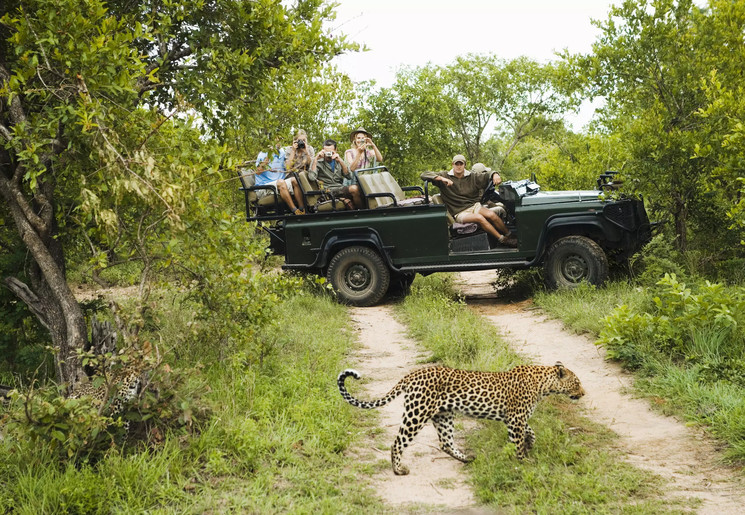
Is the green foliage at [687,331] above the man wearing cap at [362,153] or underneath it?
underneath

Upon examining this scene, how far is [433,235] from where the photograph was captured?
11.9 meters

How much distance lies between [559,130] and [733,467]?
37.2 meters

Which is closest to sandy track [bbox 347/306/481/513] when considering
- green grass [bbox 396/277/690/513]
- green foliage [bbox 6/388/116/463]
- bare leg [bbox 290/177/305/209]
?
green grass [bbox 396/277/690/513]

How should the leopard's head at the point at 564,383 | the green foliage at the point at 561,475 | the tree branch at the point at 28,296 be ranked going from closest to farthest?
the green foliage at the point at 561,475, the leopard's head at the point at 564,383, the tree branch at the point at 28,296

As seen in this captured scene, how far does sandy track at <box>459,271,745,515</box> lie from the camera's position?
508cm

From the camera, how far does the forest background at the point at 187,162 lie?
19.5 feet

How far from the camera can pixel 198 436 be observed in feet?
18.8

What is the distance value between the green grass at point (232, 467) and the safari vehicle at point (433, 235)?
Answer: 5.19 m

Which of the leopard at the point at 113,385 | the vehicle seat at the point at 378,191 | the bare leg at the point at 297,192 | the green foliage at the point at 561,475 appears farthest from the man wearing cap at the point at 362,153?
the green foliage at the point at 561,475

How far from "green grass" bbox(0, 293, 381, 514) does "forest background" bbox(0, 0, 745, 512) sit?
0.80ft

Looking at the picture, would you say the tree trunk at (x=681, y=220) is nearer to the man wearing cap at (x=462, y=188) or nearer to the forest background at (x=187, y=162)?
the forest background at (x=187, y=162)

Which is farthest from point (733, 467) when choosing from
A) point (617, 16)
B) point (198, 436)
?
point (617, 16)

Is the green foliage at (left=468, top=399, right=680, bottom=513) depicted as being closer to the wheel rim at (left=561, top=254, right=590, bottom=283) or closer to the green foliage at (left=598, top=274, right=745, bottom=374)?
the green foliage at (left=598, top=274, right=745, bottom=374)

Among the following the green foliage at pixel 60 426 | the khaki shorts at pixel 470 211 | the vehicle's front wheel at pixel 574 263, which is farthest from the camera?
the khaki shorts at pixel 470 211
